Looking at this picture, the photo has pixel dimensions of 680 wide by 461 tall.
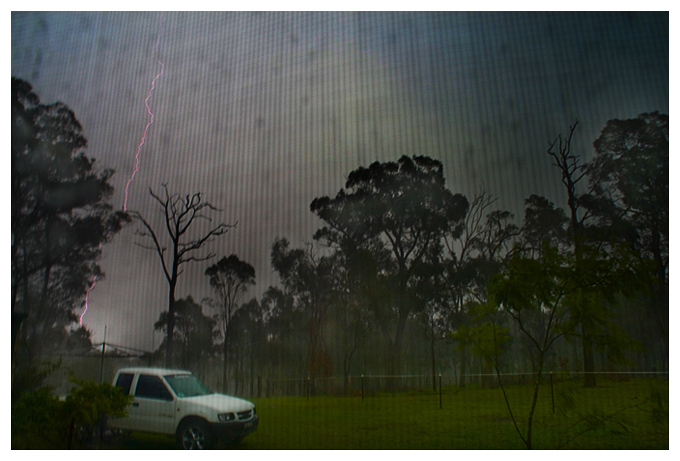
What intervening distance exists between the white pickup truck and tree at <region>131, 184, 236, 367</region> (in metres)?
1.46

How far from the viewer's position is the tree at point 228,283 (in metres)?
6.66

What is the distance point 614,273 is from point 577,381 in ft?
7.31

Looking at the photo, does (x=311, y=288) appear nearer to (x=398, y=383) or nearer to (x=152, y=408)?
(x=398, y=383)

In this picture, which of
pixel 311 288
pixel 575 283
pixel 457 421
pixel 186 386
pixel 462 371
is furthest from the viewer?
pixel 311 288

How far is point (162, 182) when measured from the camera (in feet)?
23.1

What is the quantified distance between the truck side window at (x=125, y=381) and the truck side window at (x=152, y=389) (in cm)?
12

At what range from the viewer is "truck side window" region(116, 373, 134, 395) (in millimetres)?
5387

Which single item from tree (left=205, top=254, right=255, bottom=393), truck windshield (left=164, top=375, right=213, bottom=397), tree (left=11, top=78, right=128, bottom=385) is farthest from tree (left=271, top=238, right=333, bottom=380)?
tree (left=11, top=78, right=128, bottom=385)

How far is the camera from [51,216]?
715 centimetres

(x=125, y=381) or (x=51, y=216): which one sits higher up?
(x=51, y=216)

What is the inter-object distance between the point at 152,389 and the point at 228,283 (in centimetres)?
177

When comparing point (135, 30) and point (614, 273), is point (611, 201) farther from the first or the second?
point (135, 30)

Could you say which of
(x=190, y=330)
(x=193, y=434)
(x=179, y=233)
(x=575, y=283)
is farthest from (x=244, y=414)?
(x=575, y=283)

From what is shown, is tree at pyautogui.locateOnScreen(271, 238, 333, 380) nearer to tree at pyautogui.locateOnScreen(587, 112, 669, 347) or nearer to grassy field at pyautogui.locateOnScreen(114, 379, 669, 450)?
grassy field at pyautogui.locateOnScreen(114, 379, 669, 450)
